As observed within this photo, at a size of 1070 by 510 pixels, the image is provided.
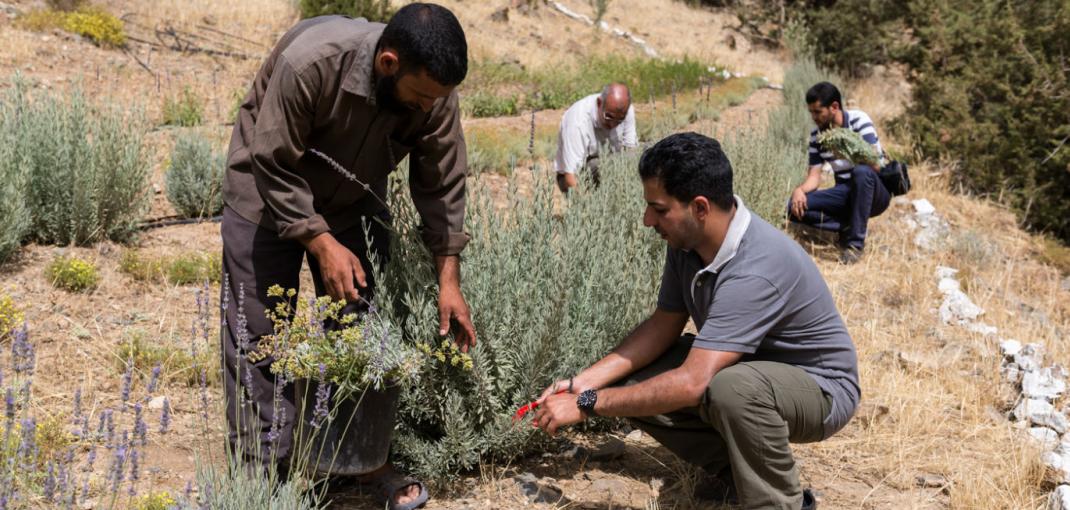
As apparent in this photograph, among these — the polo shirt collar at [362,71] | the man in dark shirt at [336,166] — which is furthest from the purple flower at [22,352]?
the polo shirt collar at [362,71]

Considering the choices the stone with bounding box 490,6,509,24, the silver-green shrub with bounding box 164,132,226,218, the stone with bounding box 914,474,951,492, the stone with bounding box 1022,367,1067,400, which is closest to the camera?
the stone with bounding box 914,474,951,492

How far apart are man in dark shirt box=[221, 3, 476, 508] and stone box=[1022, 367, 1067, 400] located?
295cm

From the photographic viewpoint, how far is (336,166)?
101 inches

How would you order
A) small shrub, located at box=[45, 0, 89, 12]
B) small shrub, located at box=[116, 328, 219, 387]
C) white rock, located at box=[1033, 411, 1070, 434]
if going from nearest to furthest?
1. small shrub, located at box=[116, 328, 219, 387]
2. white rock, located at box=[1033, 411, 1070, 434]
3. small shrub, located at box=[45, 0, 89, 12]

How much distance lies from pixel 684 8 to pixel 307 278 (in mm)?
24696

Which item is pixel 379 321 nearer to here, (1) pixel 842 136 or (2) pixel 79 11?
(1) pixel 842 136

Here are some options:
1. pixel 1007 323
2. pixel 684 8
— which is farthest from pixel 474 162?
pixel 684 8

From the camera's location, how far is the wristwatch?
2.88m

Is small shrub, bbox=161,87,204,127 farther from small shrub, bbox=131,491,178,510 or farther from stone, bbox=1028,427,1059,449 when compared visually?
stone, bbox=1028,427,1059,449

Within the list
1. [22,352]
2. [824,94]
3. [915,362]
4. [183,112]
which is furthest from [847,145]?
[183,112]

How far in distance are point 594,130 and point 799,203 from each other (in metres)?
1.61

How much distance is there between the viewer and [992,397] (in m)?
4.48

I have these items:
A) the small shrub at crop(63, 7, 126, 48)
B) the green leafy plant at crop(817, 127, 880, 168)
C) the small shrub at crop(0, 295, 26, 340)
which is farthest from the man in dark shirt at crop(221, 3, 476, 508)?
the small shrub at crop(63, 7, 126, 48)

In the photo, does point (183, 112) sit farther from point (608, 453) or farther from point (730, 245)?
point (730, 245)
